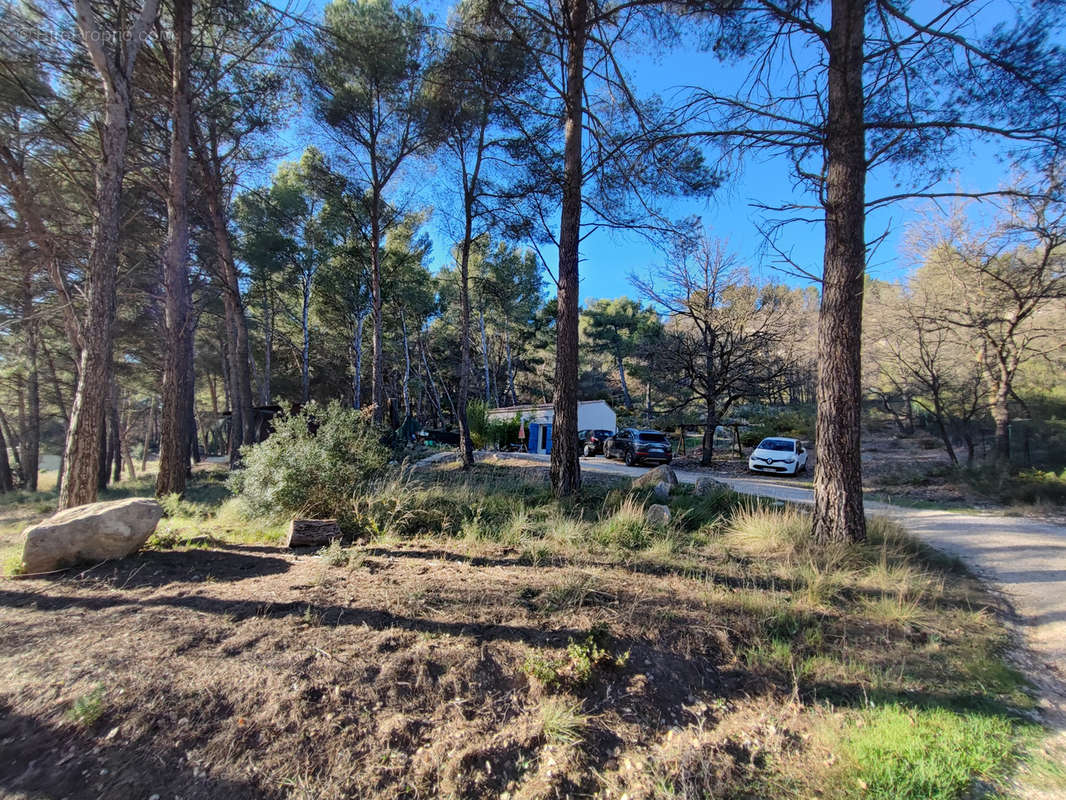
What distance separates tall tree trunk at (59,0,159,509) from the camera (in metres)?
5.60

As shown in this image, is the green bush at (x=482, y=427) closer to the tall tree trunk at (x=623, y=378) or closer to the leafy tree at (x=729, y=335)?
the leafy tree at (x=729, y=335)

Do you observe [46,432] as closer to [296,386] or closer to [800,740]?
[296,386]

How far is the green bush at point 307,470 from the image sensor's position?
5.23 metres

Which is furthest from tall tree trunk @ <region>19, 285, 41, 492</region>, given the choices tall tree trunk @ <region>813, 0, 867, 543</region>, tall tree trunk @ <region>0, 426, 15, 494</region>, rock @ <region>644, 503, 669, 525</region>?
tall tree trunk @ <region>813, 0, 867, 543</region>

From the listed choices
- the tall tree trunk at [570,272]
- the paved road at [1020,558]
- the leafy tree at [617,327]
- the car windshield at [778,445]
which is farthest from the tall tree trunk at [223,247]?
the leafy tree at [617,327]

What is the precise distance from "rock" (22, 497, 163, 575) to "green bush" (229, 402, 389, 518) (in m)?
1.06

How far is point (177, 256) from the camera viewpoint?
7.65m

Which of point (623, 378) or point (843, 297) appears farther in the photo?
point (623, 378)

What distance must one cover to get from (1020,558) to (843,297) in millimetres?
3724

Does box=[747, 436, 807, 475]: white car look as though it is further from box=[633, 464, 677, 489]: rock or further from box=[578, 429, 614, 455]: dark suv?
box=[633, 464, 677, 489]: rock

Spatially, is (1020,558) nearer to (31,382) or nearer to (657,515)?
(657,515)

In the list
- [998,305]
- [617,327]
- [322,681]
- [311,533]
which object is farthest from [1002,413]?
[617,327]

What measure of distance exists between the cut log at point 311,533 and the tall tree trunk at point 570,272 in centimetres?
332

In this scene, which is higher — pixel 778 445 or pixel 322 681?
pixel 778 445
